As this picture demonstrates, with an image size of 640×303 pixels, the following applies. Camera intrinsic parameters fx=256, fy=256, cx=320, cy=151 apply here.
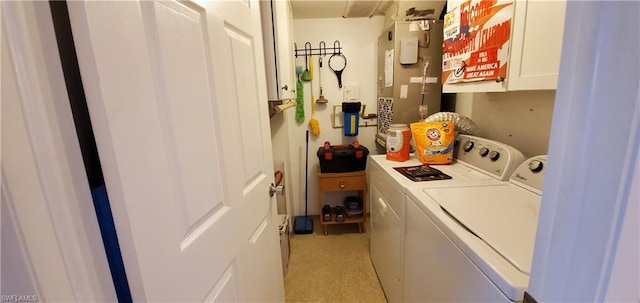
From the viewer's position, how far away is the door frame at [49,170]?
34cm

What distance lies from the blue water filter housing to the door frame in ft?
7.64

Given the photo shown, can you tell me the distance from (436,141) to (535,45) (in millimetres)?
717

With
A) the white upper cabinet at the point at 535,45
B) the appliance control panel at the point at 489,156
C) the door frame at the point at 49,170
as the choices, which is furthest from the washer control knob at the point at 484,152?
the door frame at the point at 49,170

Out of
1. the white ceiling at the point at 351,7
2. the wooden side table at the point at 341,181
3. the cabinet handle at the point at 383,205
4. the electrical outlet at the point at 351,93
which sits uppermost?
the white ceiling at the point at 351,7

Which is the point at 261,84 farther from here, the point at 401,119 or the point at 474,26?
the point at 401,119

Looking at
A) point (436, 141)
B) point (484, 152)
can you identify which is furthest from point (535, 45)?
point (436, 141)

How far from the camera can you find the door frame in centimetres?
34

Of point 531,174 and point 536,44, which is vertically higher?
point 536,44

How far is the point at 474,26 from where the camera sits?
1.30 m

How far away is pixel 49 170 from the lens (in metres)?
0.37

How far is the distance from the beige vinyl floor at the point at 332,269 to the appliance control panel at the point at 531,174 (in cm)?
118

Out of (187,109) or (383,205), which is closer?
(187,109)

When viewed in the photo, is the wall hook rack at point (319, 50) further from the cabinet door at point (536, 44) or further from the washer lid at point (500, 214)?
the washer lid at point (500, 214)

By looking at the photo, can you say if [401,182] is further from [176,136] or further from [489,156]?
[176,136]
